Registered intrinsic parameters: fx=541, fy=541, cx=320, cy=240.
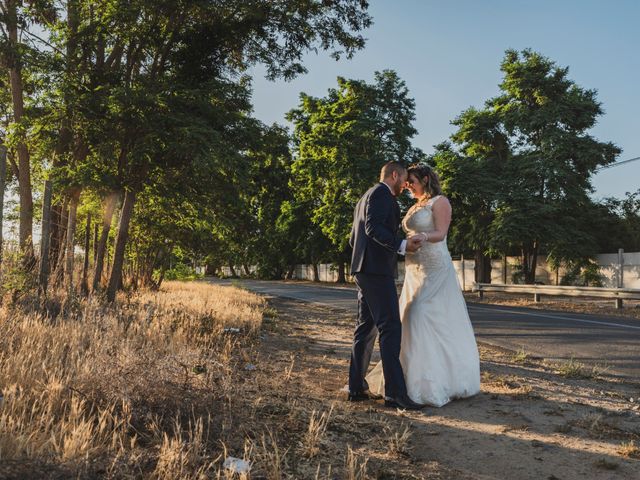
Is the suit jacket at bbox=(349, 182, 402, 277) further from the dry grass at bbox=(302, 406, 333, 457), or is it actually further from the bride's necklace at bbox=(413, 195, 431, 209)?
the dry grass at bbox=(302, 406, 333, 457)

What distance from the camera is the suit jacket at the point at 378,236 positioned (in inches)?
185

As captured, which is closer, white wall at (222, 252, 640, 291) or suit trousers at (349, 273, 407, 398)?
suit trousers at (349, 273, 407, 398)

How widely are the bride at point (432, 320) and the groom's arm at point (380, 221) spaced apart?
0.54 metres

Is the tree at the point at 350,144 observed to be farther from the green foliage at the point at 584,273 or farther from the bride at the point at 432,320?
the bride at the point at 432,320

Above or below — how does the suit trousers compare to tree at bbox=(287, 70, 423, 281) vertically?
below

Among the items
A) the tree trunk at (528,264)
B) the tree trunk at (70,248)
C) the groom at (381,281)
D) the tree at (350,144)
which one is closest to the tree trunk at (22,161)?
the tree trunk at (70,248)

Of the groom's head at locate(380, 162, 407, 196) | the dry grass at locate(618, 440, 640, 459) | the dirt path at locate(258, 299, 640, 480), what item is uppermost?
the groom's head at locate(380, 162, 407, 196)

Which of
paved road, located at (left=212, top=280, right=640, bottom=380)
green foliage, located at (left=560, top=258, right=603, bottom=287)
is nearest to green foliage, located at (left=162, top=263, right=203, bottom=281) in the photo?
paved road, located at (left=212, top=280, right=640, bottom=380)

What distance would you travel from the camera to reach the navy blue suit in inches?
186

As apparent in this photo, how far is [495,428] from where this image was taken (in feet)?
13.4

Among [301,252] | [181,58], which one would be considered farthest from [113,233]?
[301,252]

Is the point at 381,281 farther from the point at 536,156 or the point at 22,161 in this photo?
the point at 536,156

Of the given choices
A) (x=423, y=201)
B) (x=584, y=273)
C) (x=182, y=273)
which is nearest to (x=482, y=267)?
(x=584, y=273)

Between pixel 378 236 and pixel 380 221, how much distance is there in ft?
0.47
